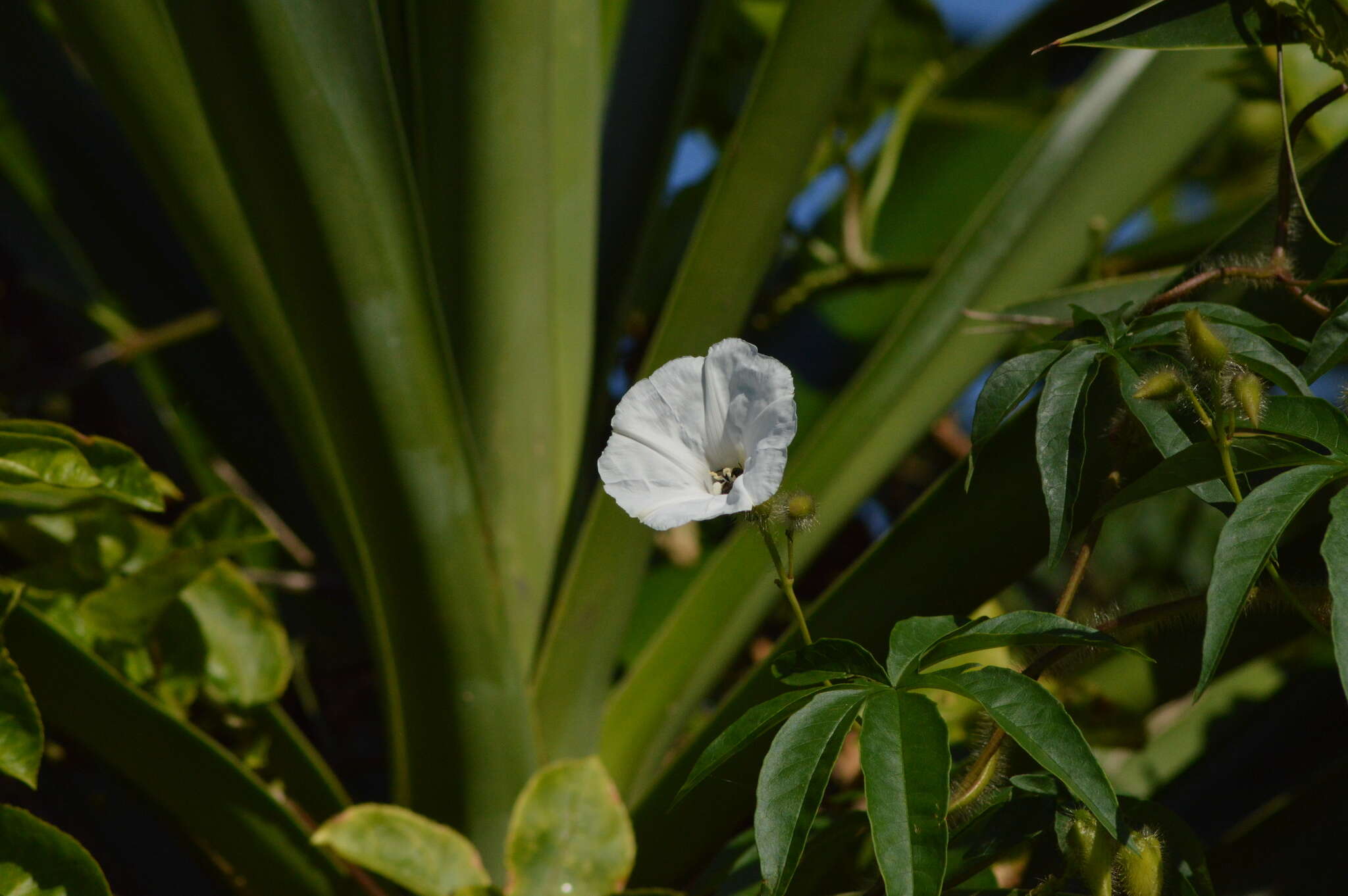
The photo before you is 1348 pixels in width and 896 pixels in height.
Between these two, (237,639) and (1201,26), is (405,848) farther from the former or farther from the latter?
(1201,26)

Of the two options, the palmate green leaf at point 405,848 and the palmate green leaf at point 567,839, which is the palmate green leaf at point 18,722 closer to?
the palmate green leaf at point 405,848

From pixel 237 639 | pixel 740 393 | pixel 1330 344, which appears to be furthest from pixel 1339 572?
pixel 237 639

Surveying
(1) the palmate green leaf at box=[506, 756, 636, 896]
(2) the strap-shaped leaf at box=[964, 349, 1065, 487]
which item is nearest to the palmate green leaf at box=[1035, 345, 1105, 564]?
(2) the strap-shaped leaf at box=[964, 349, 1065, 487]

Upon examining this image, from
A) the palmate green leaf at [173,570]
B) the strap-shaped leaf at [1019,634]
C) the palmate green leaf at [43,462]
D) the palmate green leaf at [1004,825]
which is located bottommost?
the palmate green leaf at [1004,825]

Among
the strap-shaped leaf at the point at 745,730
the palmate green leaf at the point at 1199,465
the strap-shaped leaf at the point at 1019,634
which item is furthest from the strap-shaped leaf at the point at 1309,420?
the strap-shaped leaf at the point at 745,730

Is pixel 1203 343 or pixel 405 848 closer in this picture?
pixel 1203 343

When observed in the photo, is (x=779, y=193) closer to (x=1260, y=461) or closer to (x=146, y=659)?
(x=1260, y=461)

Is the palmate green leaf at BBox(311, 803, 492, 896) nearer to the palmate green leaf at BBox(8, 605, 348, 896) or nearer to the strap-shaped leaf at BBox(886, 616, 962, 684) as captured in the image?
the palmate green leaf at BBox(8, 605, 348, 896)
